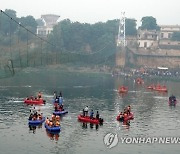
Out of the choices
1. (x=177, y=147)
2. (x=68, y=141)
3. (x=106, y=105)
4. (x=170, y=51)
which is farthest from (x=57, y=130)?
(x=170, y=51)

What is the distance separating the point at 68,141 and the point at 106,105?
28.1 m

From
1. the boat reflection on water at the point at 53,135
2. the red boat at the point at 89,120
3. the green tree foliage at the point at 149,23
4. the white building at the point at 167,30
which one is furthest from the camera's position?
the white building at the point at 167,30

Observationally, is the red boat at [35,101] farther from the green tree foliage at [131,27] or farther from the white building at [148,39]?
the green tree foliage at [131,27]

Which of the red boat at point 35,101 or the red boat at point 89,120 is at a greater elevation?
the red boat at point 35,101

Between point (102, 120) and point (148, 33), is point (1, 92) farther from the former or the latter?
point (148, 33)

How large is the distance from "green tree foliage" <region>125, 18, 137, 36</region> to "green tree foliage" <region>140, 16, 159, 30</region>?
4.04 m

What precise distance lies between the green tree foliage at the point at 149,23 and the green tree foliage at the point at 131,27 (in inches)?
159

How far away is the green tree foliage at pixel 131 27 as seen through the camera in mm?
188425

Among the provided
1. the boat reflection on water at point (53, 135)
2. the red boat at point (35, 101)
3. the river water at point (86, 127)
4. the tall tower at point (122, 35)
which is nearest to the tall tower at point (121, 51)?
the tall tower at point (122, 35)

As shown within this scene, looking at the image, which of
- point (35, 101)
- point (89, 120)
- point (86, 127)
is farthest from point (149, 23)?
point (86, 127)

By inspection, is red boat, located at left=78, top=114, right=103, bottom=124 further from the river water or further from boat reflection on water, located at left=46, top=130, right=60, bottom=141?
boat reflection on water, located at left=46, top=130, right=60, bottom=141

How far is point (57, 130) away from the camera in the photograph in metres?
45.4

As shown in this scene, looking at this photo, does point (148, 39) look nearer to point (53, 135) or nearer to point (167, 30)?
point (167, 30)

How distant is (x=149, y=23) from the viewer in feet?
620
